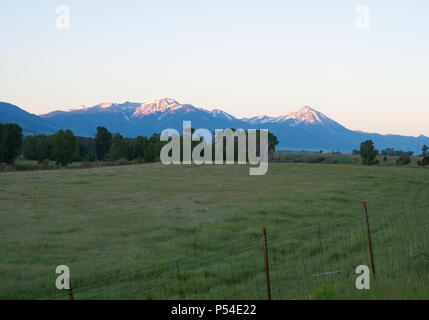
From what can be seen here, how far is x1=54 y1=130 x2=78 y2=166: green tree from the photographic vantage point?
10662 centimetres

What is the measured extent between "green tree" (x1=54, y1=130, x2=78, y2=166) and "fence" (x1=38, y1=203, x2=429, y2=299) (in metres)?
95.5

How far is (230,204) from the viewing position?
32781mm

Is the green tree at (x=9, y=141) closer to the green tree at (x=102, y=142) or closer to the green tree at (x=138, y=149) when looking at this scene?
the green tree at (x=138, y=149)

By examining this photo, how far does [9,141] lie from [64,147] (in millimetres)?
13484

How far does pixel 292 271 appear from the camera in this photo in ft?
48.1

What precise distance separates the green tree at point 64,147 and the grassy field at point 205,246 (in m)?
73.2

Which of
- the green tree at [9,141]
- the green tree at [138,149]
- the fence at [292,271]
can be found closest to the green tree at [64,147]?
the green tree at [9,141]

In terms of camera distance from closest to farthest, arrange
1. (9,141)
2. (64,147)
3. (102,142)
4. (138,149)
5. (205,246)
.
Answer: (205,246)
(9,141)
(64,147)
(138,149)
(102,142)

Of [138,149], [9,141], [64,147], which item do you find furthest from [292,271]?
[138,149]

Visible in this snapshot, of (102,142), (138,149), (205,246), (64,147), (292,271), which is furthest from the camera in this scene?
(102,142)

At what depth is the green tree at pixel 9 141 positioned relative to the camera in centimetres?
10481

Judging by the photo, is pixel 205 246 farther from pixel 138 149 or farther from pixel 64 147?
pixel 138 149
